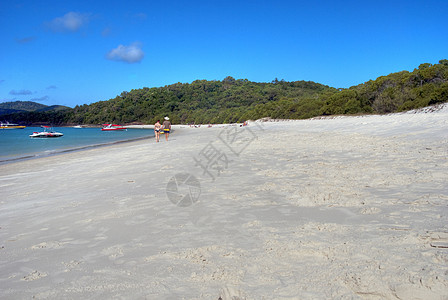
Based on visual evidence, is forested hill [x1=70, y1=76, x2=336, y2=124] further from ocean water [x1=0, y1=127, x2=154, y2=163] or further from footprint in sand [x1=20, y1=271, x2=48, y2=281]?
footprint in sand [x1=20, y1=271, x2=48, y2=281]

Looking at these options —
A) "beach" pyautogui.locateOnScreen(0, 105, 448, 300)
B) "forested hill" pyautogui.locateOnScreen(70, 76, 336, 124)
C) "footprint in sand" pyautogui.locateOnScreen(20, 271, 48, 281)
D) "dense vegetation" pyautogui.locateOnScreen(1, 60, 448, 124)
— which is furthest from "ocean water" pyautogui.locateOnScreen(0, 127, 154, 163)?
"forested hill" pyautogui.locateOnScreen(70, 76, 336, 124)

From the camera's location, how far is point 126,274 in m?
2.37

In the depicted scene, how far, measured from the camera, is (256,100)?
9694 centimetres

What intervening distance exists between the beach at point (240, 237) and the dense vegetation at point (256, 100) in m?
25.8

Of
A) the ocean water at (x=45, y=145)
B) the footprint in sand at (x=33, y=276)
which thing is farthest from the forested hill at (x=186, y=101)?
the footprint in sand at (x=33, y=276)

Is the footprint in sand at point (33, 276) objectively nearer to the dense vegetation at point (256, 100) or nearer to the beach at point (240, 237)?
the beach at point (240, 237)

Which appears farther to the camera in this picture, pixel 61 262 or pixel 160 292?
pixel 61 262

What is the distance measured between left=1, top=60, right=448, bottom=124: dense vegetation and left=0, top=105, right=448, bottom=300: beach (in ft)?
84.8

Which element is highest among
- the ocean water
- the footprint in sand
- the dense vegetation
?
the dense vegetation

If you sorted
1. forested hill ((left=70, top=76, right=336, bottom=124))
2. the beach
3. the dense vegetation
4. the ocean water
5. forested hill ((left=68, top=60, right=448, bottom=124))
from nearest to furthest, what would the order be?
1. the beach
2. the ocean water
3. forested hill ((left=68, top=60, right=448, bottom=124))
4. the dense vegetation
5. forested hill ((left=70, top=76, right=336, bottom=124))

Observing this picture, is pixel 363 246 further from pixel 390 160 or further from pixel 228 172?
pixel 390 160

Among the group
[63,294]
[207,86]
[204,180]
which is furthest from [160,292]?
[207,86]

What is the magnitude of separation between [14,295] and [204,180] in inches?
150

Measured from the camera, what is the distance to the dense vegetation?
3195cm
